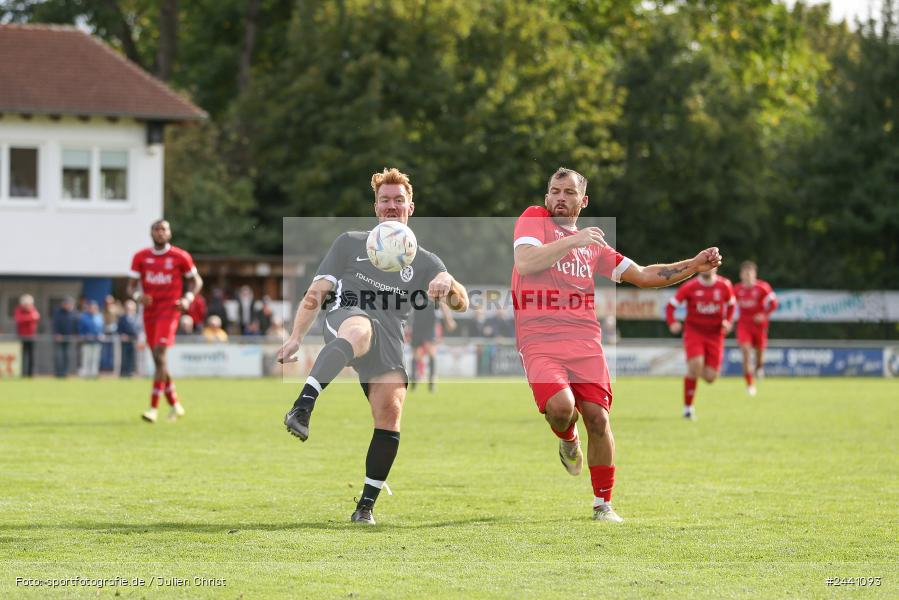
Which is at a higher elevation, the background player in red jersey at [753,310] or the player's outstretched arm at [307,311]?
the player's outstretched arm at [307,311]

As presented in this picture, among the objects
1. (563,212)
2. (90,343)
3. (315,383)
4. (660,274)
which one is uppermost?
(563,212)

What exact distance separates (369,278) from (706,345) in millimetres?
12749

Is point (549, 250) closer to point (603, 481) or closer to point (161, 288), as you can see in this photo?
point (603, 481)

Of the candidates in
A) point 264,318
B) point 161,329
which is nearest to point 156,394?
point 161,329

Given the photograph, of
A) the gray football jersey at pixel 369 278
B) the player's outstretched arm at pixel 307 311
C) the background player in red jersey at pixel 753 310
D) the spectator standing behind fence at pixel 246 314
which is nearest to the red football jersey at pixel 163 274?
the gray football jersey at pixel 369 278

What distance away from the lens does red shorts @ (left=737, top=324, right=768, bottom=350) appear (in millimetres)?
29891

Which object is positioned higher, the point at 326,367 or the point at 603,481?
the point at 326,367

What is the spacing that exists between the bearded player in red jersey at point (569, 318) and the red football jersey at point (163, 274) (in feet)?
29.4

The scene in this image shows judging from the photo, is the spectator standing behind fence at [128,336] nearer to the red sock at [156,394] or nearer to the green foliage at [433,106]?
the green foliage at [433,106]

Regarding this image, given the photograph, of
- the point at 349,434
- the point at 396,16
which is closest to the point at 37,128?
the point at 396,16

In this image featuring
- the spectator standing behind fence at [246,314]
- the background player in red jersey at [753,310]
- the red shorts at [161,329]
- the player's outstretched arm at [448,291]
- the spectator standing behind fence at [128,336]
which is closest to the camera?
the player's outstretched arm at [448,291]

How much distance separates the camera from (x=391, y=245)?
9.13 m

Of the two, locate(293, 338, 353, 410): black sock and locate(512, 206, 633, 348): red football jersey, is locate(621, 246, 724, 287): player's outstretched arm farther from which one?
locate(293, 338, 353, 410): black sock

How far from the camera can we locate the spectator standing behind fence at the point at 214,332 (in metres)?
33.6
